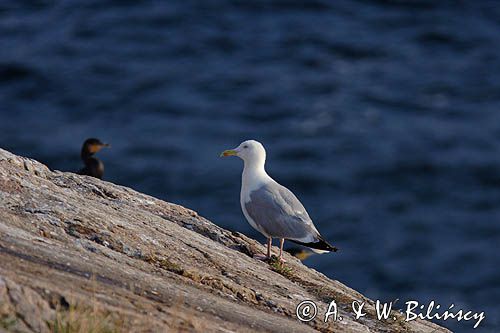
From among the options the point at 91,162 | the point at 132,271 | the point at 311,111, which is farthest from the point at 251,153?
the point at 311,111

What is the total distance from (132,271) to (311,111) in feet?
79.7

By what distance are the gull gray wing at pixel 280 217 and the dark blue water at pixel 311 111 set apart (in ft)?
35.7

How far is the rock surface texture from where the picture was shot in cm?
853

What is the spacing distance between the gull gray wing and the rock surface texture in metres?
0.37

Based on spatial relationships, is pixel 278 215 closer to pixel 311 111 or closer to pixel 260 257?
pixel 260 257

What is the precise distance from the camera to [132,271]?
32.0 ft

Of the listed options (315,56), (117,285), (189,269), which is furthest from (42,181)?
(315,56)

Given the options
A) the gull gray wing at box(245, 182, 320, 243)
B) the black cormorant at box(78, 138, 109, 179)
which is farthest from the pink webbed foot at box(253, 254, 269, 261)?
the black cormorant at box(78, 138, 109, 179)

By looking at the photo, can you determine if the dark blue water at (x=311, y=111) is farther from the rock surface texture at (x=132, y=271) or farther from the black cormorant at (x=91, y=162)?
the rock surface texture at (x=132, y=271)

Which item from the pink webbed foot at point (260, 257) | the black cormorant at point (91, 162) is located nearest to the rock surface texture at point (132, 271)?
the pink webbed foot at point (260, 257)

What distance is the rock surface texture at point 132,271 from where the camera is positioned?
8.53 metres

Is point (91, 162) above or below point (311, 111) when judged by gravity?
below

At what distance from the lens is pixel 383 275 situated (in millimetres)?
27156

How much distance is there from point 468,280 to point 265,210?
1469 cm
